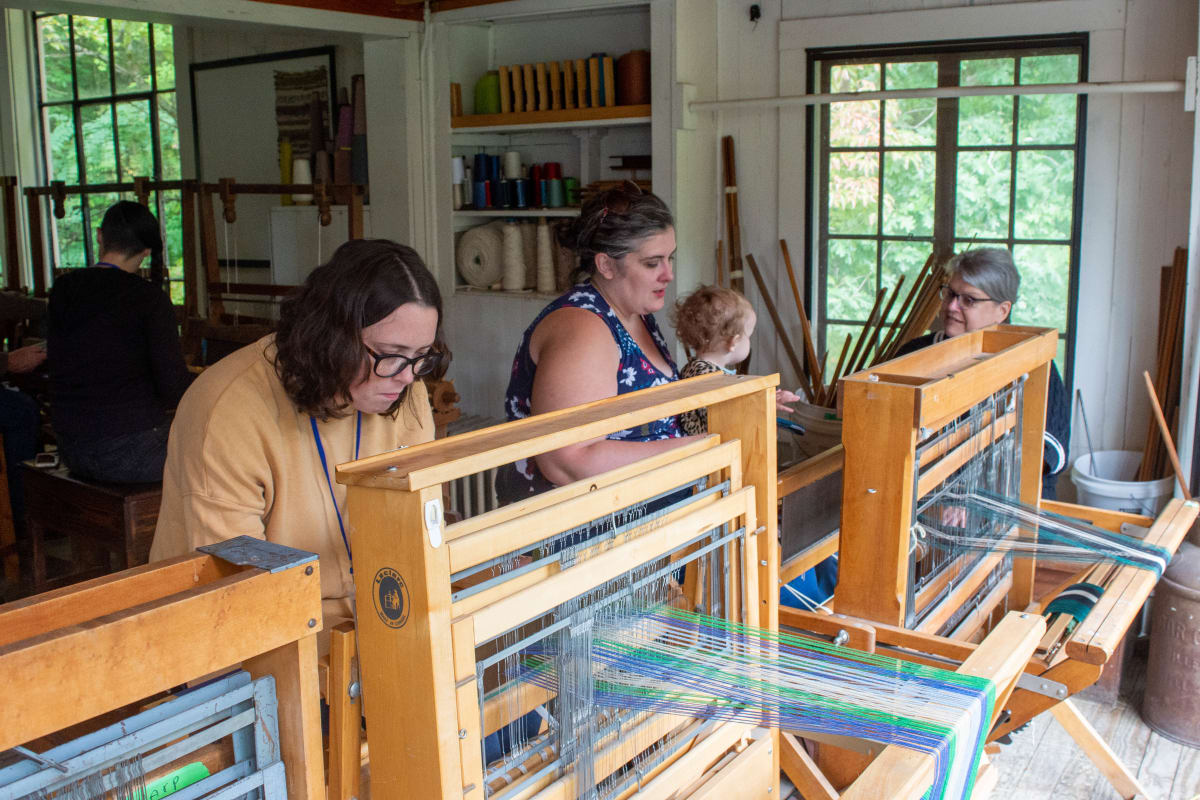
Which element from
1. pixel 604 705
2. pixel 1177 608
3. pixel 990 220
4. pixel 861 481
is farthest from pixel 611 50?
pixel 604 705

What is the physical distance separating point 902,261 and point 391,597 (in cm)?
351

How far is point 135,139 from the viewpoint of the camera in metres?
6.73

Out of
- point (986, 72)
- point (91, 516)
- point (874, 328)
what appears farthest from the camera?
point (874, 328)

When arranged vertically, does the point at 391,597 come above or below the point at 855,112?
below

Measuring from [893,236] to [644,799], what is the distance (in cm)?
327

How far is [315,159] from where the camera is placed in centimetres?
544

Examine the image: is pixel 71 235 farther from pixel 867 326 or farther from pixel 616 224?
pixel 616 224

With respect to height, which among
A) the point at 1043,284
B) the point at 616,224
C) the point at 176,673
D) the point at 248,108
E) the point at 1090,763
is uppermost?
the point at 248,108

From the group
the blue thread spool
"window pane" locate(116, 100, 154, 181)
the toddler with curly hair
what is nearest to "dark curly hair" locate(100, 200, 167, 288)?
the toddler with curly hair

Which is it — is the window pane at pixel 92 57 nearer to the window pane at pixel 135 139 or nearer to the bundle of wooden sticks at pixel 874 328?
the window pane at pixel 135 139

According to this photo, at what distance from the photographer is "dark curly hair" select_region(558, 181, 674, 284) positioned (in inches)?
80.8

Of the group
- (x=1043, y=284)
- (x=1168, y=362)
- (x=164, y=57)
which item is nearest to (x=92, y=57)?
(x=164, y=57)

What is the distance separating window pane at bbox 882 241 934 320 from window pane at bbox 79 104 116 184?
5.09 m

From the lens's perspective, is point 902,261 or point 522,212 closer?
point 902,261
